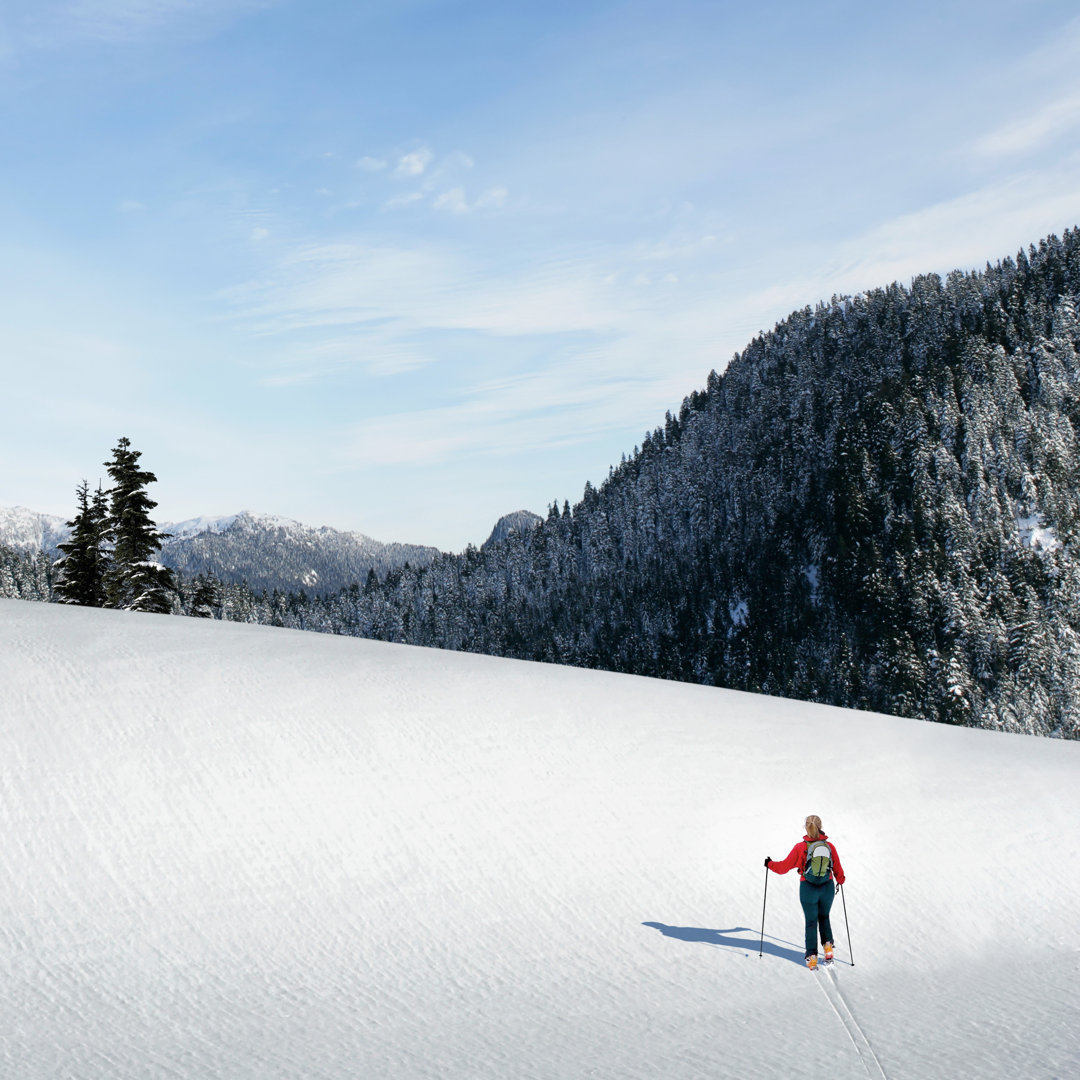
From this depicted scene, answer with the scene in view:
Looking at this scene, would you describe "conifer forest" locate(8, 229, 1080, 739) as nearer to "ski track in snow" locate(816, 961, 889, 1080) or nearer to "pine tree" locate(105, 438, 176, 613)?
"pine tree" locate(105, 438, 176, 613)

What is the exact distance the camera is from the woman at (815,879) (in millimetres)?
9656

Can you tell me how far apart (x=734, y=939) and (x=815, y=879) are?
1.32 m

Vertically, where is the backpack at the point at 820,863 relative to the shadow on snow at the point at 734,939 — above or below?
above

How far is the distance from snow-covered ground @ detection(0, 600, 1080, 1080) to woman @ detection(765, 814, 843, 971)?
358 millimetres

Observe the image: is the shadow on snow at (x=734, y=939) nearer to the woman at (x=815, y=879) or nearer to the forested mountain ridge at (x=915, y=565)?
the woman at (x=815, y=879)

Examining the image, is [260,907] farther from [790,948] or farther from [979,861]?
[979,861]

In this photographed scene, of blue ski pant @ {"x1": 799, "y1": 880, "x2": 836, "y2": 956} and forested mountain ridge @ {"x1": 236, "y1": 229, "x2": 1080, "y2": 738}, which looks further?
forested mountain ridge @ {"x1": 236, "y1": 229, "x2": 1080, "y2": 738}

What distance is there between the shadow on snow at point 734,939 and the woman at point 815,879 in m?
0.38

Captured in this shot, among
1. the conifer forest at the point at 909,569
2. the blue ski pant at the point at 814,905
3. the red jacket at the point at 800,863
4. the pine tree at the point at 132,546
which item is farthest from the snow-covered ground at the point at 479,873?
the conifer forest at the point at 909,569

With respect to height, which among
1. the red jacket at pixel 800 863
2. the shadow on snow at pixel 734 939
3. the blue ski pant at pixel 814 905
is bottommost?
the shadow on snow at pixel 734 939

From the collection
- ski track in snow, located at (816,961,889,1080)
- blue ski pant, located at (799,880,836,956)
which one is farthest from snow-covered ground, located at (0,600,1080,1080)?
blue ski pant, located at (799,880,836,956)

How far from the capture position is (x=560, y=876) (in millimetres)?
11062

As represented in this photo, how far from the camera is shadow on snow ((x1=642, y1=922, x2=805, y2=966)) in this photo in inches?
395

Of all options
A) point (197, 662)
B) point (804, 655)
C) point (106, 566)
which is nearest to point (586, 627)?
point (804, 655)
